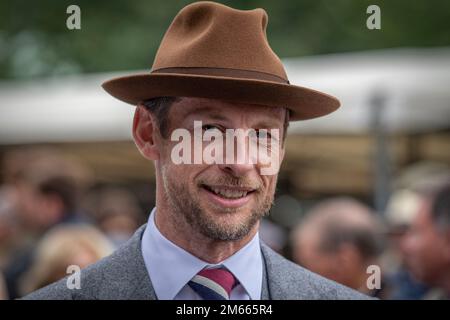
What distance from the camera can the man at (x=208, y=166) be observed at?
2209 mm

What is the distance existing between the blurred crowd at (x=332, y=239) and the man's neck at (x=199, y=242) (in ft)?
2.07

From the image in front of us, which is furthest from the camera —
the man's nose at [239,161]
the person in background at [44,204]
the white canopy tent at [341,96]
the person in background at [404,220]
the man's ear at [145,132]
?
the white canopy tent at [341,96]

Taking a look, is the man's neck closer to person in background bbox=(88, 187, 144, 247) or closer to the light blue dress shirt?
the light blue dress shirt

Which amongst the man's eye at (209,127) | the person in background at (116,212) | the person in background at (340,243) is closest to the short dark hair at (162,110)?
the man's eye at (209,127)

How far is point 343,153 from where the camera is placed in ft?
24.2

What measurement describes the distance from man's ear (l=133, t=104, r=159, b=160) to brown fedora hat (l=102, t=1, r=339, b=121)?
0.13ft

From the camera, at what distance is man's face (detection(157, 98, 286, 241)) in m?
2.20

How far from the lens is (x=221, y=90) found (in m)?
2.21

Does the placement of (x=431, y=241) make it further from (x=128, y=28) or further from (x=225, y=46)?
(x=225, y=46)

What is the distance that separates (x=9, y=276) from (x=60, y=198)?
2.47 ft

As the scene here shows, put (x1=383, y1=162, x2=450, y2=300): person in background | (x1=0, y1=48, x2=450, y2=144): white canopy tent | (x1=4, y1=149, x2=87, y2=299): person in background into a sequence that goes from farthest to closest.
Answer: (x1=0, y1=48, x2=450, y2=144): white canopy tent < (x1=4, y1=149, x2=87, y2=299): person in background < (x1=383, y1=162, x2=450, y2=300): person in background

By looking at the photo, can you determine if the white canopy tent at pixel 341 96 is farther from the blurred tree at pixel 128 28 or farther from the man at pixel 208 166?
the man at pixel 208 166

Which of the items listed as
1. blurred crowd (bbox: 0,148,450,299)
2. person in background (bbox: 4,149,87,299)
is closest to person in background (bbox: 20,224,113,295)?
blurred crowd (bbox: 0,148,450,299)
